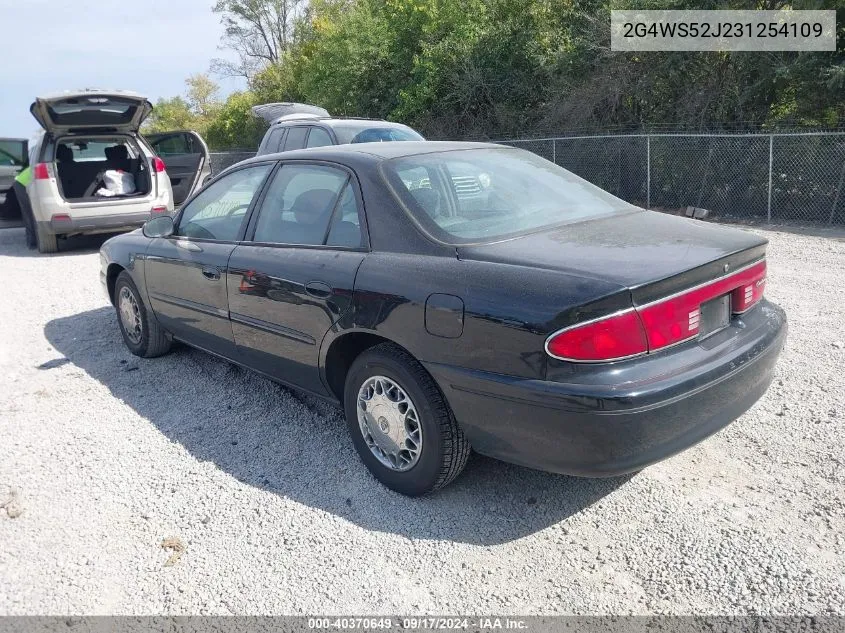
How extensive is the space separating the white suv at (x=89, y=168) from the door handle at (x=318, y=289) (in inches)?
282

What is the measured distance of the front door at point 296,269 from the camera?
11.5 feet

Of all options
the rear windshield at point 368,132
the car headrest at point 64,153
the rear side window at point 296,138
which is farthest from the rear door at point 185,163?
the rear windshield at point 368,132

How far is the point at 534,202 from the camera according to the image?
3.58 meters

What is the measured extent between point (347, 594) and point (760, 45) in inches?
508

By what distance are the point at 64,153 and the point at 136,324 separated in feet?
21.6

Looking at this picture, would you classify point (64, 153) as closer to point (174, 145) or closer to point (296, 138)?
point (174, 145)

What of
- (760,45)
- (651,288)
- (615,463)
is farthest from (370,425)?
(760,45)

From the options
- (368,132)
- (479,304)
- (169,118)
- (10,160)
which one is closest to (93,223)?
(10,160)

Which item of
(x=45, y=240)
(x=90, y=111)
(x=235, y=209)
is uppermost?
(x=90, y=111)

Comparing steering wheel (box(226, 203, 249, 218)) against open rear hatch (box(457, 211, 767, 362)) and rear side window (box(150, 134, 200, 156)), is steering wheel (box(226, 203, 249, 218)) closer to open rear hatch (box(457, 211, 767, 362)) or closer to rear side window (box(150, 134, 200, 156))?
open rear hatch (box(457, 211, 767, 362))

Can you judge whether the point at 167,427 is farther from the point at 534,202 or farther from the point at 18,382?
the point at 534,202

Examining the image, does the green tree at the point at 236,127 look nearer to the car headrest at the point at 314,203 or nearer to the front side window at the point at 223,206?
the front side window at the point at 223,206

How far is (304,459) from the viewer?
3803mm

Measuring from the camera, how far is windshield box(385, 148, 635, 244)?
329 cm
